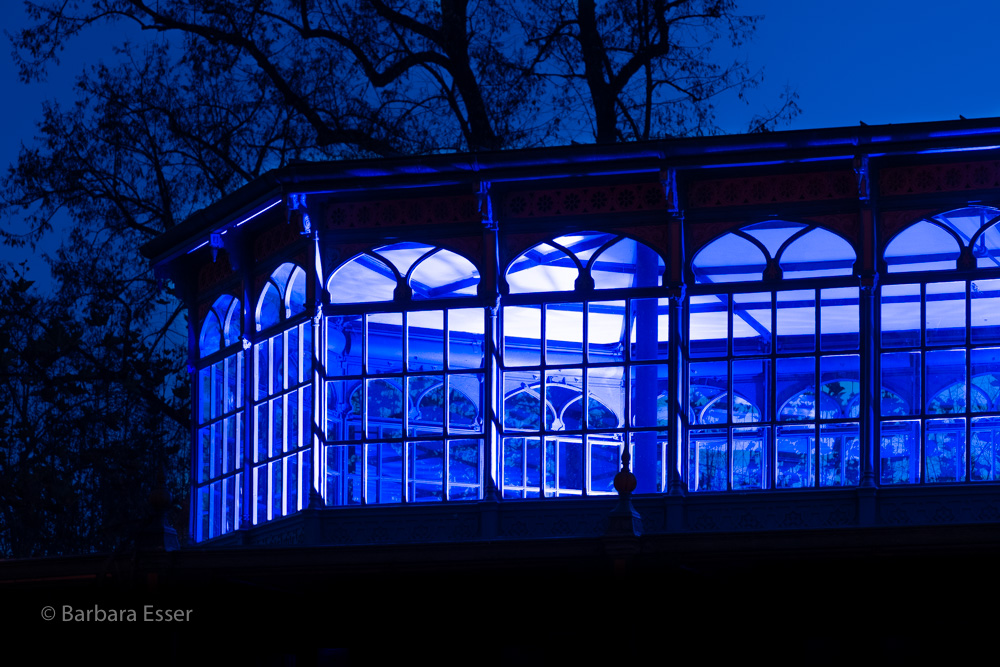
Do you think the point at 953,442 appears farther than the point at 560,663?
Yes

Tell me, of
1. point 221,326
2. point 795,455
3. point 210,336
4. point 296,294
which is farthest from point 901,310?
point 210,336

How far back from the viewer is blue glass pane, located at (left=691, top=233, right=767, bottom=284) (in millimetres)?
14547

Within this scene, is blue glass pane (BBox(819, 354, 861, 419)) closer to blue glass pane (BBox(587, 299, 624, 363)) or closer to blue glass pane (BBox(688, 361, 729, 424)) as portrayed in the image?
blue glass pane (BBox(688, 361, 729, 424))

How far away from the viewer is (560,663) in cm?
1397

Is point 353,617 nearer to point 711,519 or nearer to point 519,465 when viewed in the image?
point 711,519

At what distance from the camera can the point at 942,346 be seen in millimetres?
13906

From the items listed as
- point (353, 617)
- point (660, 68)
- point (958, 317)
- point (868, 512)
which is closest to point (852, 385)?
point (958, 317)

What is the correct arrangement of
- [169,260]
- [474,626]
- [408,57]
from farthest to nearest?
1. [408,57]
2. [169,260]
3. [474,626]

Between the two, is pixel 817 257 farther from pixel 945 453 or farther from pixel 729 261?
pixel 945 453

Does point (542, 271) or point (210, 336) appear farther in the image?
point (210, 336)

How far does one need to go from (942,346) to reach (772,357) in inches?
56.7

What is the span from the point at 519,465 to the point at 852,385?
367 cm

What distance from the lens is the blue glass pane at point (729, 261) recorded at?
47.7 feet

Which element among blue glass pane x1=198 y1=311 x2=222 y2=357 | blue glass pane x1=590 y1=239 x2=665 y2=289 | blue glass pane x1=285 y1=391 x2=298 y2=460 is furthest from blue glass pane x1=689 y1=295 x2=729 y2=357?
blue glass pane x1=198 y1=311 x2=222 y2=357
